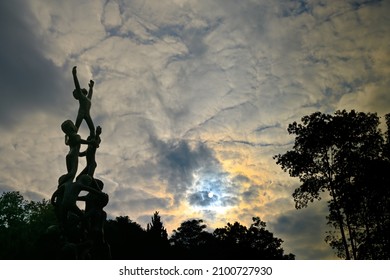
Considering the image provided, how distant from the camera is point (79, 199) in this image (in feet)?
42.7

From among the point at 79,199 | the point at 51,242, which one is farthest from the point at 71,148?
the point at 51,242

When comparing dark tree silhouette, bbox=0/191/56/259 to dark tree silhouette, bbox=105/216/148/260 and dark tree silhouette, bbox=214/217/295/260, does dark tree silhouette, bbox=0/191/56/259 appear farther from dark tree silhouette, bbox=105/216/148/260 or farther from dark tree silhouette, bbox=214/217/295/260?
dark tree silhouette, bbox=214/217/295/260

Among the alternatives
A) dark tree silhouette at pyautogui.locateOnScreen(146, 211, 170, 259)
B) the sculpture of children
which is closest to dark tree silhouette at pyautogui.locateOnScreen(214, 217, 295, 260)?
dark tree silhouette at pyautogui.locateOnScreen(146, 211, 170, 259)

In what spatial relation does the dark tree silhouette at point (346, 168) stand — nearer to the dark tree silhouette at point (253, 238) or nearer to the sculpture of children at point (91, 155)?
the sculpture of children at point (91, 155)

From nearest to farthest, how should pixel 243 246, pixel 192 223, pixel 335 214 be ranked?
1. pixel 335 214
2. pixel 243 246
3. pixel 192 223

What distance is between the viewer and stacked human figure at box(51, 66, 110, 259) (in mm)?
12211

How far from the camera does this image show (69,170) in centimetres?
1279

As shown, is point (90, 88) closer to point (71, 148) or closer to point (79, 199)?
point (71, 148)

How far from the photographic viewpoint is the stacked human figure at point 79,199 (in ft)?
40.1

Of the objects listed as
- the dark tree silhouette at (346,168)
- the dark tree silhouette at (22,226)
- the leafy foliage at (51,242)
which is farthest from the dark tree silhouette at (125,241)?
the dark tree silhouette at (346,168)
